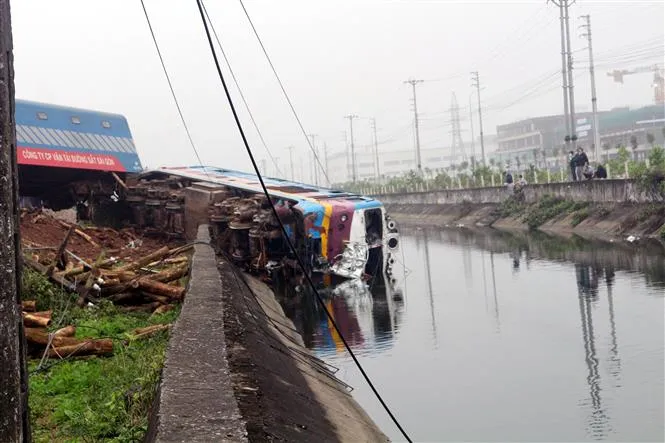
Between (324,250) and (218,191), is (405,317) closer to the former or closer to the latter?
(324,250)

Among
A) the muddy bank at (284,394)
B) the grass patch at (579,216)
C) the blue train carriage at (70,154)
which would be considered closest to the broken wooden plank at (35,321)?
the muddy bank at (284,394)

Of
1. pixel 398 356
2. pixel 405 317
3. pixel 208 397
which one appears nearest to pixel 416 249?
pixel 405 317

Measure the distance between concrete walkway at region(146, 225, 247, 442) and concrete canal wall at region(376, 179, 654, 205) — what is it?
23783 millimetres

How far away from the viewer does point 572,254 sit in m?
26.5

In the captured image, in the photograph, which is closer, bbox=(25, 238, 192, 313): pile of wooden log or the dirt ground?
bbox=(25, 238, 192, 313): pile of wooden log

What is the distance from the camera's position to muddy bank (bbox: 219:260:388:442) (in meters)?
6.02

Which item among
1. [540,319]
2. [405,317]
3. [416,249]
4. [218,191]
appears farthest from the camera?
[416,249]

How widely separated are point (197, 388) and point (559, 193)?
3341 centimetres

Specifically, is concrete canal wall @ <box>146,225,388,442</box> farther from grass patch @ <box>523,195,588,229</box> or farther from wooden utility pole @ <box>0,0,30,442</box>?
grass patch @ <box>523,195,588,229</box>

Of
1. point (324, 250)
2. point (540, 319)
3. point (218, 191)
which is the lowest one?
point (540, 319)

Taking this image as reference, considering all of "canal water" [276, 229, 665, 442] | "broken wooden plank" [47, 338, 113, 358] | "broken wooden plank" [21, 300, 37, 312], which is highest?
"broken wooden plank" [21, 300, 37, 312]

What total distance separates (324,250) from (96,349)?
12.5 metres

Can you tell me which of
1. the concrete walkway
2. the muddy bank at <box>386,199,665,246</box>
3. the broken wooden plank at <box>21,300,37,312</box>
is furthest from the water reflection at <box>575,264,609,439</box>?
the broken wooden plank at <box>21,300,37,312</box>

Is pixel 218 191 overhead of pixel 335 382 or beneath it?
overhead
